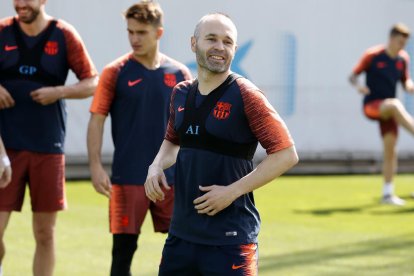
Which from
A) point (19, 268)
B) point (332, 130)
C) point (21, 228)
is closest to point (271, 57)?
point (332, 130)

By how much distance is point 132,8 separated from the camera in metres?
6.96

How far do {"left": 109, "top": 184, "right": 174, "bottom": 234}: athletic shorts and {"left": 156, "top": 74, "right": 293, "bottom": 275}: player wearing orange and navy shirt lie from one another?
191cm

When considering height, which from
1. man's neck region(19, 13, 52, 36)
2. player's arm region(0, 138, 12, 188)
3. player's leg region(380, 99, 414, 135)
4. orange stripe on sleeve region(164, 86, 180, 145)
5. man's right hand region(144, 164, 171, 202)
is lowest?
player's leg region(380, 99, 414, 135)


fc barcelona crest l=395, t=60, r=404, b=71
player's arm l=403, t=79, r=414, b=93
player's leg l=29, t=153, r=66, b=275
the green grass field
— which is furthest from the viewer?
fc barcelona crest l=395, t=60, r=404, b=71

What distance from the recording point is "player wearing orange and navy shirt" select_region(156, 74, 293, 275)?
195 inches

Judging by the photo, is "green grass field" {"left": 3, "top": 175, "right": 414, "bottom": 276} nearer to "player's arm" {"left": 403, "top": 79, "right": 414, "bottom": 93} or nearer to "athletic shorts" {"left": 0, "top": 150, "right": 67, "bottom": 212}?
"athletic shorts" {"left": 0, "top": 150, "right": 67, "bottom": 212}

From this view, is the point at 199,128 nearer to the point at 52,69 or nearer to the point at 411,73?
the point at 52,69

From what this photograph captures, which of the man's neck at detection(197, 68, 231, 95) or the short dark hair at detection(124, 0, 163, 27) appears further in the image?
the short dark hair at detection(124, 0, 163, 27)

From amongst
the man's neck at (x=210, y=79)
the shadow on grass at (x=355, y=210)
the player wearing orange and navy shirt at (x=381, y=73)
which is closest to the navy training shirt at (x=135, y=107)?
the man's neck at (x=210, y=79)

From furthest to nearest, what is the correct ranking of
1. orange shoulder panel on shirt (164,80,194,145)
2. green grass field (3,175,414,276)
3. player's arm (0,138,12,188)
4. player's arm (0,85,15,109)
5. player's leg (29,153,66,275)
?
green grass field (3,175,414,276) → player's leg (29,153,66,275) → player's arm (0,85,15,109) → player's arm (0,138,12,188) → orange shoulder panel on shirt (164,80,194,145)

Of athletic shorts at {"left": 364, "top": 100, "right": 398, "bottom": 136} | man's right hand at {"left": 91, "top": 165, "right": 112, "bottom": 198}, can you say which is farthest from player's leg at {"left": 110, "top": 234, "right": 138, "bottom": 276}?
athletic shorts at {"left": 364, "top": 100, "right": 398, "bottom": 136}

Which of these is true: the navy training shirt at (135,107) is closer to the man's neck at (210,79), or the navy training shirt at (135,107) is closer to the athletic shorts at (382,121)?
the man's neck at (210,79)

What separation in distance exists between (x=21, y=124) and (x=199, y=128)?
2.61 m

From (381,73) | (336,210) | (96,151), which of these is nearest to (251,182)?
(96,151)
